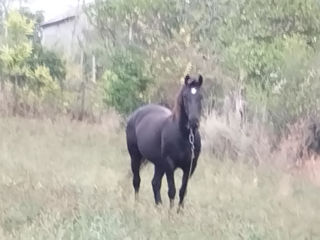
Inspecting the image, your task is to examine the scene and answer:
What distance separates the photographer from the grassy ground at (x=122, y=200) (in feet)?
27.3

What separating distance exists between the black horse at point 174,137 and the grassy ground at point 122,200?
496 mm

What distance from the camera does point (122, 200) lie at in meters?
10.8

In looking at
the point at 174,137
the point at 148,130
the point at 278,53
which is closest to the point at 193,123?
the point at 174,137

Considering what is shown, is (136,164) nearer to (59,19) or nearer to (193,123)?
(193,123)

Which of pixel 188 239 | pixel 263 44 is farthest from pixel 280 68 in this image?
pixel 188 239

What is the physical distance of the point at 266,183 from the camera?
15.1m

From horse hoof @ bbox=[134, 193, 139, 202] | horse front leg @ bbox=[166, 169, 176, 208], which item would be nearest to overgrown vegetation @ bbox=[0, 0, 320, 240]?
horse hoof @ bbox=[134, 193, 139, 202]

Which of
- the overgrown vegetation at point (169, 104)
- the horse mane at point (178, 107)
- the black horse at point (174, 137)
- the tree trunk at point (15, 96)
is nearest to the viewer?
the overgrown vegetation at point (169, 104)

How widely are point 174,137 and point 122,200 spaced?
3.65 feet

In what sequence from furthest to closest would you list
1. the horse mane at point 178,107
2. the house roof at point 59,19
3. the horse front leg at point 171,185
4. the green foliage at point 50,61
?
the house roof at point 59,19 < the green foliage at point 50,61 < the horse front leg at point 171,185 < the horse mane at point 178,107

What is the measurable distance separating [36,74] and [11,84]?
101 centimetres

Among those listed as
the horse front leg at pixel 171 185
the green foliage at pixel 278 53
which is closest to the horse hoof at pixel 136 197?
the horse front leg at pixel 171 185

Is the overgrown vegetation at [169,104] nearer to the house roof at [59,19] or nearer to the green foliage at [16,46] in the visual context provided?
the green foliage at [16,46]

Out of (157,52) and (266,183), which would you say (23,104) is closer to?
(157,52)
